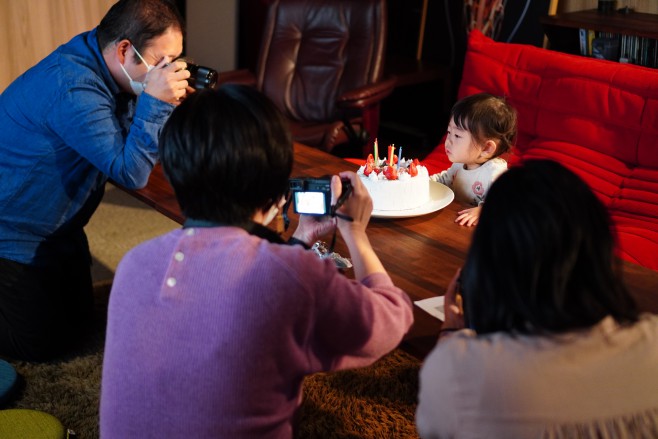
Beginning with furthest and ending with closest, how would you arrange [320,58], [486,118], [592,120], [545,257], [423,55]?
[423,55], [320,58], [592,120], [486,118], [545,257]

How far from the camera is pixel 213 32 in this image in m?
4.78

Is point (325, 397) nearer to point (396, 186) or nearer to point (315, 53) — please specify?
point (396, 186)

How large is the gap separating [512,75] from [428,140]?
1.48 m

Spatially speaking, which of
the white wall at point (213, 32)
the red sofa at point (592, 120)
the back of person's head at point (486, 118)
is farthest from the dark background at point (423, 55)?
the back of person's head at point (486, 118)

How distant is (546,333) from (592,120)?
74.4 inches

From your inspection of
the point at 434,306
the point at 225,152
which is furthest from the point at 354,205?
the point at 225,152

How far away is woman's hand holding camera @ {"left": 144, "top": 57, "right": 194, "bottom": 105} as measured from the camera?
209cm

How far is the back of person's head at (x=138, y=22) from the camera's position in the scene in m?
2.13

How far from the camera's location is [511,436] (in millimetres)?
1087

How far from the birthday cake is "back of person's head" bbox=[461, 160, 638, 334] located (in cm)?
89

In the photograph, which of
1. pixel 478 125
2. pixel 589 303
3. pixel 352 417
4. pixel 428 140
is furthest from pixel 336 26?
pixel 589 303

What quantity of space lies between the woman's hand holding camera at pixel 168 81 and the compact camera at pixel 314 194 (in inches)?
25.9

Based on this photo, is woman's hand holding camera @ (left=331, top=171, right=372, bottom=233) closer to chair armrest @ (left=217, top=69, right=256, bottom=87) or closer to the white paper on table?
the white paper on table

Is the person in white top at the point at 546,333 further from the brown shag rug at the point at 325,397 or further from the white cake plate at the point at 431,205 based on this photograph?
the brown shag rug at the point at 325,397
